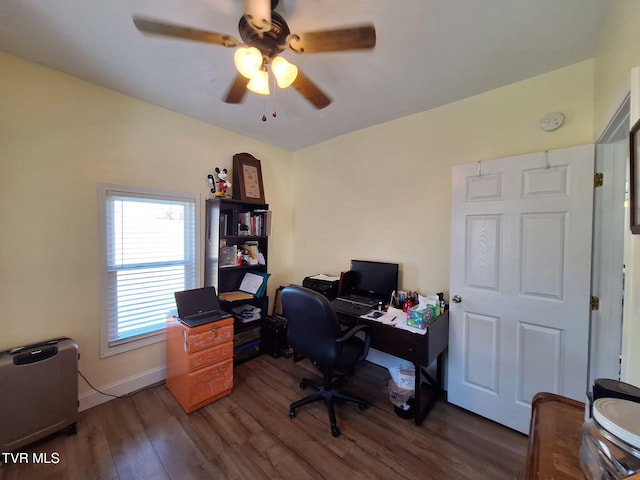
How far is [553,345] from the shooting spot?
1676mm

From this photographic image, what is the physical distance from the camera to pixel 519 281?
1783mm

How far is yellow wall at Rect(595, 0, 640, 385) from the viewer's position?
37.0 inches

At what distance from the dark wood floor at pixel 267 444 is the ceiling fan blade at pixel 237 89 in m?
2.31

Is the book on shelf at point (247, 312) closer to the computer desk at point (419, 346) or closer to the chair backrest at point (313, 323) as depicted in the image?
the chair backrest at point (313, 323)

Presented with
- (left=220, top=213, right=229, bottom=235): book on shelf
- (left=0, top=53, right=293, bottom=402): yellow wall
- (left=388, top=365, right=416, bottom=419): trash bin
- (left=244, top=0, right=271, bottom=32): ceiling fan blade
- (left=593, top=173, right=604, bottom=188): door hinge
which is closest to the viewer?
(left=244, top=0, right=271, bottom=32): ceiling fan blade

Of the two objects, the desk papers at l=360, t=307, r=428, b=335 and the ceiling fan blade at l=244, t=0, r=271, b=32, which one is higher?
the ceiling fan blade at l=244, t=0, r=271, b=32

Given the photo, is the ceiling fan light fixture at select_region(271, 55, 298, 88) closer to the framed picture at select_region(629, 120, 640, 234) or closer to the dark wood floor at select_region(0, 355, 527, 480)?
the framed picture at select_region(629, 120, 640, 234)

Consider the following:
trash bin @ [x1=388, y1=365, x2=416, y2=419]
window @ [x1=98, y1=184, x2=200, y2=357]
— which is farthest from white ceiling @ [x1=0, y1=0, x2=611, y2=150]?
trash bin @ [x1=388, y1=365, x2=416, y2=419]

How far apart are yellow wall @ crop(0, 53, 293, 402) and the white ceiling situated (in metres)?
0.18

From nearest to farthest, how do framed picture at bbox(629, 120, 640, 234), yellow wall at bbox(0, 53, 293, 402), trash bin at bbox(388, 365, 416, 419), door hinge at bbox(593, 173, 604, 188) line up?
1. framed picture at bbox(629, 120, 640, 234)
2. door hinge at bbox(593, 173, 604, 188)
3. yellow wall at bbox(0, 53, 293, 402)
4. trash bin at bbox(388, 365, 416, 419)

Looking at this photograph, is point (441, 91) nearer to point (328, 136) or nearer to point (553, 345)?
point (328, 136)

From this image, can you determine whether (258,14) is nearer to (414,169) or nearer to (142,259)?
(414,169)

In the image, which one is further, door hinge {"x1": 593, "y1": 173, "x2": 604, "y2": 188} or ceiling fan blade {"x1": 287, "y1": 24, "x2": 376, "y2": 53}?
door hinge {"x1": 593, "y1": 173, "x2": 604, "y2": 188}

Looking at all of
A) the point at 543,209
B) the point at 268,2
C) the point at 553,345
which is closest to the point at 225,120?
the point at 268,2
